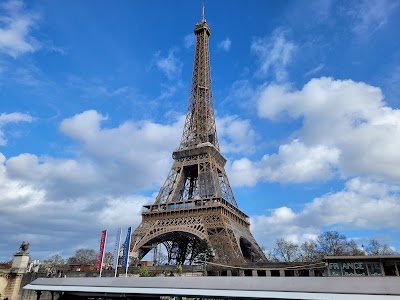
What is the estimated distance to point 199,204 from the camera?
47062 millimetres

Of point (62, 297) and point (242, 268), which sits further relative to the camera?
point (242, 268)

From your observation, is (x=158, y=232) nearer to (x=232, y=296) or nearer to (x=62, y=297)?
(x=62, y=297)

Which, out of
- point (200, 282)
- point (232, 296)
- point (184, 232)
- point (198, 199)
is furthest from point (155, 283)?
point (198, 199)

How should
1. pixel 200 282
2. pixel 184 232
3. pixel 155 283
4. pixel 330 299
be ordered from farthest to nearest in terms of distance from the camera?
pixel 184 232
pixel 155 283
pixel 200 282
pixel 330 299

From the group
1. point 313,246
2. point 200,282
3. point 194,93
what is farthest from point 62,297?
point 313,246

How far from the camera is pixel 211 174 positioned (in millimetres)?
49969

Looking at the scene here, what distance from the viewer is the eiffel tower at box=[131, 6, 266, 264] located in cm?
4209

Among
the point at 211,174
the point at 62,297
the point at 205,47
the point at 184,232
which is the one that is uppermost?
the point at 205,47

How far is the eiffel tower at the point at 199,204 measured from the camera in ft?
138

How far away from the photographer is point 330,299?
7191mm

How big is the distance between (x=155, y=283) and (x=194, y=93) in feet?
181

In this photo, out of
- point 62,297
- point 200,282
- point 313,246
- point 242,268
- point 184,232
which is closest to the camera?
point 200,282

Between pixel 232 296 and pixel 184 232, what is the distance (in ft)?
118

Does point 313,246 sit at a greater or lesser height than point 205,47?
lesser
